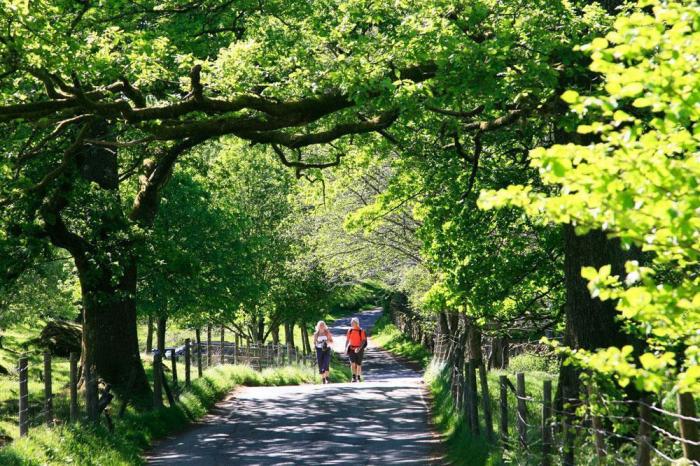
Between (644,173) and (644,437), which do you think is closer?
(644,173)

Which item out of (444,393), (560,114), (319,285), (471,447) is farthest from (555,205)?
(319,285)

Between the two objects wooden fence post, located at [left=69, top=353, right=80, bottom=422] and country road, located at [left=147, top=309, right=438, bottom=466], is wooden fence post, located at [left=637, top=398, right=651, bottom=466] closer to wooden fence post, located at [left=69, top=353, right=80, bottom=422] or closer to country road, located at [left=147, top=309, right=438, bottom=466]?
country road, located at [left=147, top=309, right=438, bottom=466]

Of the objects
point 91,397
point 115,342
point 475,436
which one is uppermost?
point 115,342

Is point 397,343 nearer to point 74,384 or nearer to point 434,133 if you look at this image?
point 434,133

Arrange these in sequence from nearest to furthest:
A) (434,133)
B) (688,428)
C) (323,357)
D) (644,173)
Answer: (644,173), (688,428), (434,133), (323,357)

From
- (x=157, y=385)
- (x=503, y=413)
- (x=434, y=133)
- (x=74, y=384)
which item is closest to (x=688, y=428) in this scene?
(x=503, y=413)

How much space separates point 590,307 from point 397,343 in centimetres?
5513

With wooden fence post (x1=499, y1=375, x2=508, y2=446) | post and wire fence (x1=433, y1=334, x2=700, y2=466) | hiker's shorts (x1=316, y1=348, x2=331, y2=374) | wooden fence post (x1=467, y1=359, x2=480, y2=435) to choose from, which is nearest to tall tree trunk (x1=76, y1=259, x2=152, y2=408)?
wooden fence post (x1=467, y1=359, x2=480, y2=435)

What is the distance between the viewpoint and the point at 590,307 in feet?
35.1

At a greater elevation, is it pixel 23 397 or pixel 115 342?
pixel 115 342

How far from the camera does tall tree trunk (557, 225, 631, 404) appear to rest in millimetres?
10562

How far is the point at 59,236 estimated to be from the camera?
15.1 m

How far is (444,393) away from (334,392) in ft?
12.2

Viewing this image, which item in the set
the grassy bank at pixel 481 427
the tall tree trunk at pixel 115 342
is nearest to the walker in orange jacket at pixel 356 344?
the grassy bank at pixel 481 427
